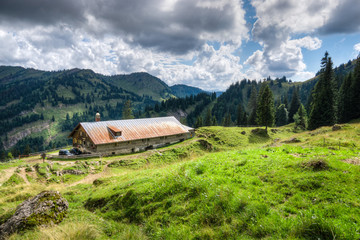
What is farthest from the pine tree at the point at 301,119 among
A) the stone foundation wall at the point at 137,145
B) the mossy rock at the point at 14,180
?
the mossy rock at the point at 14,180

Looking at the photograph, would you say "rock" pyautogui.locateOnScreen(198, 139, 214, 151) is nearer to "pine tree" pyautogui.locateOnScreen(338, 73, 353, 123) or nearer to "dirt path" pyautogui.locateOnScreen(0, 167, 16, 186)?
"dirt path" pyautogui.locateOnScreen(0, 167, 16, 186)

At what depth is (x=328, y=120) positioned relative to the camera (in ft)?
161

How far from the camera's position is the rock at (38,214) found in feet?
25.7

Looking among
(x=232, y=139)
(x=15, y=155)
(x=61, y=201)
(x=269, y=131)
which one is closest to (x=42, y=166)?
(x=61, y=201)

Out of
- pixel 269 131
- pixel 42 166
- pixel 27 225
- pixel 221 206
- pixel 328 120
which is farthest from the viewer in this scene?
pixel 269 131

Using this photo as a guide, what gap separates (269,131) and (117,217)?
66597mm

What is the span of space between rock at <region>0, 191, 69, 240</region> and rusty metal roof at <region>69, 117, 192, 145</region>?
33.1 meters

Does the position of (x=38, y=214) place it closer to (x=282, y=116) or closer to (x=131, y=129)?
(x=131, y=129)

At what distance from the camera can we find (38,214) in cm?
832

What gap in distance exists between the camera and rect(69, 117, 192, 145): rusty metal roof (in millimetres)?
42750

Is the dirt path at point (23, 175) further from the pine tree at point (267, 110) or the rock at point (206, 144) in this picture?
the pine tree at point (267, 110)

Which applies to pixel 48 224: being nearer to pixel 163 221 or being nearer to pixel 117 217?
pixel 117 217

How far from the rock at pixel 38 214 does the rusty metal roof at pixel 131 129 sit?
33103mm

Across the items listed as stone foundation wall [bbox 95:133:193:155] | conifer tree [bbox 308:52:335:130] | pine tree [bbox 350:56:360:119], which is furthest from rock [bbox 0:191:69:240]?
pine tree [bbox 350:56:360:119]
